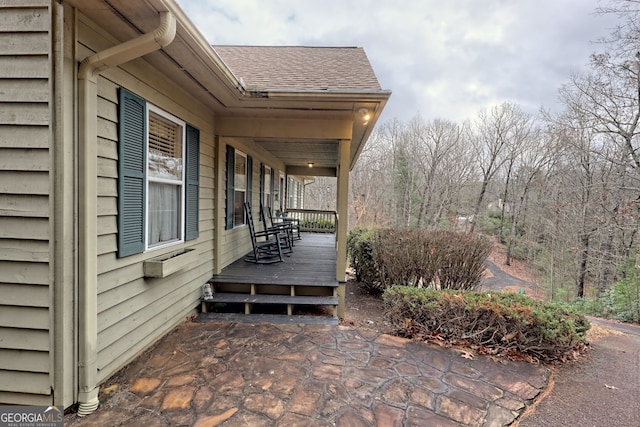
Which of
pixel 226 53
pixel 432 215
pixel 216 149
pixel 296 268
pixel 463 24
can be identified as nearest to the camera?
pixel 216 149

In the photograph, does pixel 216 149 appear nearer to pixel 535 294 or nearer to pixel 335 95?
pixel 335 95

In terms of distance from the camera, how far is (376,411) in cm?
193

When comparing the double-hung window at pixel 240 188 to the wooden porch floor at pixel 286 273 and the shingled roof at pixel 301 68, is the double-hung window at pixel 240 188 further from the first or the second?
the shingled roof at pixel 301 68

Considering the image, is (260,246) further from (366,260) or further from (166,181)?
(166,181)

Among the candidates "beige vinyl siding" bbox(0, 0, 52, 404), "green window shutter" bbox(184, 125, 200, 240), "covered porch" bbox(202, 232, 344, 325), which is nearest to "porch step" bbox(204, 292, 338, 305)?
"covered porch" bbox(202, 232, 344, 325)

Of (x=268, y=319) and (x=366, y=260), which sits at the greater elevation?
(x=366, y=260)

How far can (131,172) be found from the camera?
234cm

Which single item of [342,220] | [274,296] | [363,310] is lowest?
[363,310]

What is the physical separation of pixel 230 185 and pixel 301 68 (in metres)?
2.10

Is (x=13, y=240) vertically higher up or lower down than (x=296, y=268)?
higher up

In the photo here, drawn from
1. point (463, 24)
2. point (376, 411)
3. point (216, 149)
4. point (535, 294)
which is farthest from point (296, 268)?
point (535, 294)

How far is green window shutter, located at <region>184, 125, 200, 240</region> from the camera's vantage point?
10.6ft

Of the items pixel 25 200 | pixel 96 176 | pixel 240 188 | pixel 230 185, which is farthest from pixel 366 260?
pixel 25 200

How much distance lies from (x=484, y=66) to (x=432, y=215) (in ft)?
31.7
